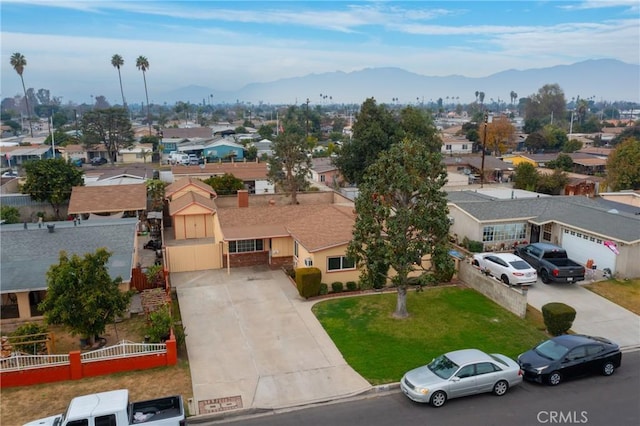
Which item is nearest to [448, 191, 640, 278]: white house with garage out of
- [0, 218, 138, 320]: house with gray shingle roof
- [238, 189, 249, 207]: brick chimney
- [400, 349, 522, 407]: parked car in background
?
[400, 349, 522, 407]: parked car in background

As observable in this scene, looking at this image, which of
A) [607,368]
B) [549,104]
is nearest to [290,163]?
[607,368]

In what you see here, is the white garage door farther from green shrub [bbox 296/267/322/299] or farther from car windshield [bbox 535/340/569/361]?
green shrub [bbox 296/267/322/299]

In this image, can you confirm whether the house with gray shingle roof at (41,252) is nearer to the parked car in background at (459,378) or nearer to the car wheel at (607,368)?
the parked car in background at (459,378)

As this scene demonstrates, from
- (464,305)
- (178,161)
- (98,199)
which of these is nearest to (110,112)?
(178,161)

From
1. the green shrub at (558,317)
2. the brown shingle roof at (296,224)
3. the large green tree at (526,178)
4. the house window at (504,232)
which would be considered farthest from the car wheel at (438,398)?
the large green tree at (526,178)

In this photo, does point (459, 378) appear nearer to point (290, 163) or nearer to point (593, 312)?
point (593, 312)
